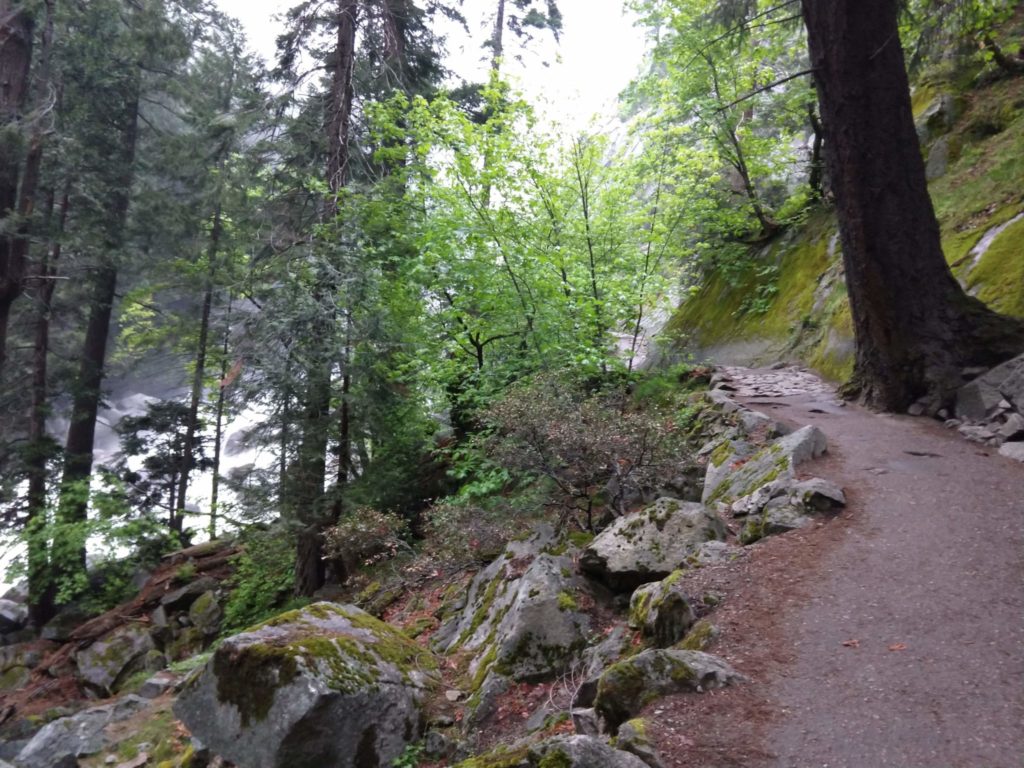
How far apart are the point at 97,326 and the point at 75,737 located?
38.8 feet

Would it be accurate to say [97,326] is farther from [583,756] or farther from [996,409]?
[996,409]

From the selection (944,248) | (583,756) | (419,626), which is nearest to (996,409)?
(944,248)

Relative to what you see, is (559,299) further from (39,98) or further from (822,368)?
(39,98)

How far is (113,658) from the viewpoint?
1066 centimetres

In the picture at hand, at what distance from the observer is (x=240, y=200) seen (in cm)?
1333

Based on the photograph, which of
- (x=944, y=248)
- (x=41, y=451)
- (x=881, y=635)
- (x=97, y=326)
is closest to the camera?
(x=881, y=635)

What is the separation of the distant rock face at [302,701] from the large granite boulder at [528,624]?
0.64m

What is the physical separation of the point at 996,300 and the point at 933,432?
6.49ft

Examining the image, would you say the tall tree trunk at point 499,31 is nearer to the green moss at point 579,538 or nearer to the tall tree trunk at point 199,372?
the tall tree trunk at point 199,372

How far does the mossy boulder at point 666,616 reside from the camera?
11.7 feet

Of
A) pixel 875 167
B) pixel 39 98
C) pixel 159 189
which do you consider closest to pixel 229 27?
pixel 159 189

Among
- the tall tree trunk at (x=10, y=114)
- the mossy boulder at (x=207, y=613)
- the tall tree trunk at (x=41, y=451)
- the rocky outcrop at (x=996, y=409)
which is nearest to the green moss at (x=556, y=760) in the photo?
the rocky outcrop at (x=996, y=409)

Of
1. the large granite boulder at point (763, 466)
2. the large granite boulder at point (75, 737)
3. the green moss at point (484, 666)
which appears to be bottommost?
the large granite boulder at point (75, 737)

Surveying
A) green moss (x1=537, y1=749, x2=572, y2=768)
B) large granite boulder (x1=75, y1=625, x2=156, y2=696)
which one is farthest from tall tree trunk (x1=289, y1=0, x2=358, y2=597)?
green moss (x1=537, y1=749, x2=572, y2=768)
